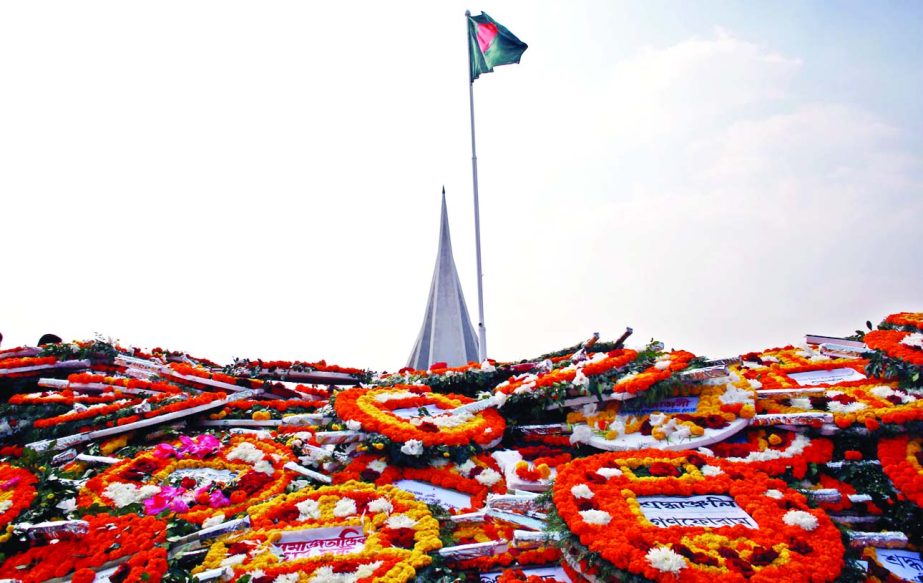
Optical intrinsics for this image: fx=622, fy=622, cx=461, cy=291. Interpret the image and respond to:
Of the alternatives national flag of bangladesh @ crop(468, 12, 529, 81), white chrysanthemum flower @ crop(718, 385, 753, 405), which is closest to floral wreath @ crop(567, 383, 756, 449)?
white chrysanthemum flower @ crop(718, 385, 753, 405)

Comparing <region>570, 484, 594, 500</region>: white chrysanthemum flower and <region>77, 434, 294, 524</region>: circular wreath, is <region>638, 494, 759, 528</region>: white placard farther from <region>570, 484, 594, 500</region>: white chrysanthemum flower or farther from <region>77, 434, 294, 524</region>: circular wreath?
<region>77, 434, 294, 524</region>: circular wreath

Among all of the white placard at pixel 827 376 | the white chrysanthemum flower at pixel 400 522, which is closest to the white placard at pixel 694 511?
the white chrysanthemum flower at pixel 400 522

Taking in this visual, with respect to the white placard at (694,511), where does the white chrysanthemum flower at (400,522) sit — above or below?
below

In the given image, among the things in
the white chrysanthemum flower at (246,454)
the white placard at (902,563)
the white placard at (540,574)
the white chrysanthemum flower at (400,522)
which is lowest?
the white placard at (902,563)

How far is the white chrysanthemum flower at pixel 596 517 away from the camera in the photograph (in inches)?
170

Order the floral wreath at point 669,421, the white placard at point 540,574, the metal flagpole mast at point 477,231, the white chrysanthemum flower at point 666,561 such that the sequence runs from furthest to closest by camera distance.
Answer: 1. the metal flagpole mast at point 477,231
2. the floral wreath at point 669,421
3. the white placard at point 540,574
4. the white chrysanthemum flower at point 666,561

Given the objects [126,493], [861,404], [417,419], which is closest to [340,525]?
[417,419]

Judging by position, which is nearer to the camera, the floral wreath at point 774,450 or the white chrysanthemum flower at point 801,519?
the white chrysanthemum flower at point 801,519

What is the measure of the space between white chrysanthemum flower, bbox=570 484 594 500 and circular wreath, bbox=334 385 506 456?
1.81m

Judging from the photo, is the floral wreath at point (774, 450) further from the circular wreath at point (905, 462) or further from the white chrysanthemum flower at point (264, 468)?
the white chrysanthemum flower at point (264, 468)

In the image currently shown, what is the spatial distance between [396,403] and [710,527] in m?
3.93

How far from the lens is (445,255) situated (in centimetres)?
1886

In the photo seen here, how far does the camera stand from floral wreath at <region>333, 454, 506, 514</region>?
5.86 m

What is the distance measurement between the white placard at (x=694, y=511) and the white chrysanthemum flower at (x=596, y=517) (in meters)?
0.39
